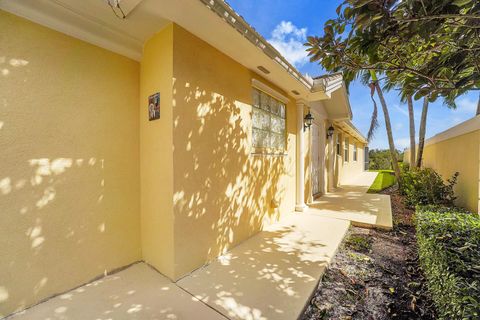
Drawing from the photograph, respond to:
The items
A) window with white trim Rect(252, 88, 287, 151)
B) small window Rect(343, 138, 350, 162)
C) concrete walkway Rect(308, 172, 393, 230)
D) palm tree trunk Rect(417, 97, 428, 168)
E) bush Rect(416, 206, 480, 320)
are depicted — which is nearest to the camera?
bush Rect(416, 206, 480, 320)

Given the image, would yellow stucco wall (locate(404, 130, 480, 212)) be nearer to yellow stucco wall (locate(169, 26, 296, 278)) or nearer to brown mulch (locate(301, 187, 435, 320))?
brown mulch (locate(301, 187, 435, 320))

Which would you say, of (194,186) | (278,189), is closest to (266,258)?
(194,186)

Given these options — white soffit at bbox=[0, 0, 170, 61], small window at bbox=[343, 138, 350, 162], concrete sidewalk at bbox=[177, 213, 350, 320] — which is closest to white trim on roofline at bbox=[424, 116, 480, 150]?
concrete sidewalk at bbox=[177, 213, 350, 320]

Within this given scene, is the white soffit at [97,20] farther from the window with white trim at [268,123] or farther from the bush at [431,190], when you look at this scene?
the bush at [431,190]

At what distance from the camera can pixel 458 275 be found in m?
2.04

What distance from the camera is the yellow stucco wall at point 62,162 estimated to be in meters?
2.39

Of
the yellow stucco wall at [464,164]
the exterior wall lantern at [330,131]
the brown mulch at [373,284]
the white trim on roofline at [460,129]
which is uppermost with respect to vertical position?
the exterior wall lantern at [330,131]

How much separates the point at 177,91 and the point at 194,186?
1.50 m

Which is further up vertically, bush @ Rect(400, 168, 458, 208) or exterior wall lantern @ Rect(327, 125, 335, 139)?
exterior wall lantern @ Rect(327, 125, 335, 139)

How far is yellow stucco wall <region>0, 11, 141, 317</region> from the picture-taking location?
239 centimetres

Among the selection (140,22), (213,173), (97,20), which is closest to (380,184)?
(213,173)

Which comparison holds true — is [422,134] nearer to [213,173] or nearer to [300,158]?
[300,158]

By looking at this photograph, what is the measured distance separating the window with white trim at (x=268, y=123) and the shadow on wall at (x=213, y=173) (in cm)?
33

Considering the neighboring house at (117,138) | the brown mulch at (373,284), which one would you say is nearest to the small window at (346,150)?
the brown mulch at (373,284)
